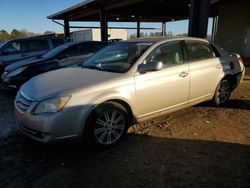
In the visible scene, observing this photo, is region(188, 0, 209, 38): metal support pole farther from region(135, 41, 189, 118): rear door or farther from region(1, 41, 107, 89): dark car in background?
region(135, 41, 189, 118): rear door

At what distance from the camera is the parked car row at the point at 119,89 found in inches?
135

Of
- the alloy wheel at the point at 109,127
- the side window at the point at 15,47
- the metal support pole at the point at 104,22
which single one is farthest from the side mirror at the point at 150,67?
the metal support pole at the point at 104,22

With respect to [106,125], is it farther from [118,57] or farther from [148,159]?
[118,57]

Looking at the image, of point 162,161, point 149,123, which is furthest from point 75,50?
point 162,161

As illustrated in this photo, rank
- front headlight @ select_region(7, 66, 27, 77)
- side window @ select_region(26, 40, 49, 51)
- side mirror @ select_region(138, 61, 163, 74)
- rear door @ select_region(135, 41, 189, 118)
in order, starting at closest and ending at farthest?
side mirror @ select_region(138, 61, 163, 74) < rear door @ select_region(135, 41, 189, 118) < front headlight @ select_region(7, 66, 27, 77) < side window @ select_region(26, 40, 49, 51)

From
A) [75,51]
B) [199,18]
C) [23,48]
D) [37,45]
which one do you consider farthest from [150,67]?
[23,48]

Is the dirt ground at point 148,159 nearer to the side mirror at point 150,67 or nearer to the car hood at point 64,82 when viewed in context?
the car hood at point 64,82

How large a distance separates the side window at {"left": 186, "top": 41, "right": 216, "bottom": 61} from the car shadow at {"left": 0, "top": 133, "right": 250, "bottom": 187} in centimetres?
168

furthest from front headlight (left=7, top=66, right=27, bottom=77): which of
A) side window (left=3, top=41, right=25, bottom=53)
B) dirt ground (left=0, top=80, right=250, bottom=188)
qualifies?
side window (left=3, top=41, right=25, bottom=53)

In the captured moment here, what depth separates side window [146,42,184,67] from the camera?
171 inches

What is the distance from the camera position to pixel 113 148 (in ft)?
12.7

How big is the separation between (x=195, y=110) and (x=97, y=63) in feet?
7.58

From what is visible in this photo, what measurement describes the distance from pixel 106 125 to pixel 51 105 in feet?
2.81

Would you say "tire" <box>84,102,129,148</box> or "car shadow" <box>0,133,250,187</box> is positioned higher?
"tire" <box>84,102,129,148</box>
